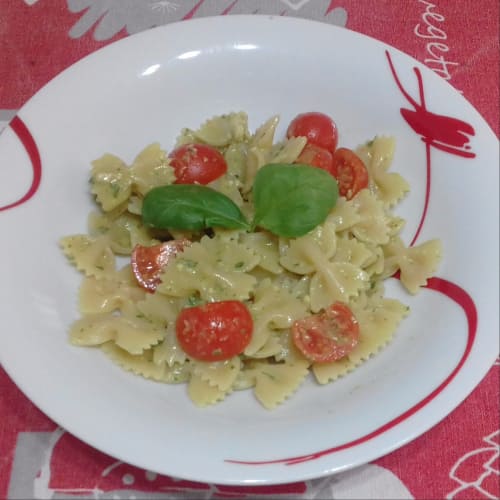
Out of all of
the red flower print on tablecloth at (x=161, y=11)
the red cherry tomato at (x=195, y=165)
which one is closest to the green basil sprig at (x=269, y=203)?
the red cherry tomato at (x=195, y=165)

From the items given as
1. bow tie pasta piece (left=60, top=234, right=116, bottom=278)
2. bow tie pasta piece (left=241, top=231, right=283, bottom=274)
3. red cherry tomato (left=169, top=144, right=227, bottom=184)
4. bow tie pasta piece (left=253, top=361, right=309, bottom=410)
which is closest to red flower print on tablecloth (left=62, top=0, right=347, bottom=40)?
red cherry tomato (left=169, top=144, right=227, bottom=184)

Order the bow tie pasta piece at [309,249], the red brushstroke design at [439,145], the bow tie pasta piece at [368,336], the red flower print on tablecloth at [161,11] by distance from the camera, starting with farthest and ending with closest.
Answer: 1. the red flower print on tablecloth at [161,11]
2. the bow tie pasta piece at [309,249]
3. the bow tie pasta piece at [368,336]
4. the red brushstroke design at [439,145]

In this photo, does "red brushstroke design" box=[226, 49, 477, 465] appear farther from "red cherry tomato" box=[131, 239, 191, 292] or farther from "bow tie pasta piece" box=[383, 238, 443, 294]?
"red cherry tomato" box=[131, 239, 191, 292]

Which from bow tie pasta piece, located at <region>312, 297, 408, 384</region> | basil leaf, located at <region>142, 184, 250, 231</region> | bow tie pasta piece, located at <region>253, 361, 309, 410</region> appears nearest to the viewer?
bow tie pasta piece, located at <region>253, 361, 309, 410</region>

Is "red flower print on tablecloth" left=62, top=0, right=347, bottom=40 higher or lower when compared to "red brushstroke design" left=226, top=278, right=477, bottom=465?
higher

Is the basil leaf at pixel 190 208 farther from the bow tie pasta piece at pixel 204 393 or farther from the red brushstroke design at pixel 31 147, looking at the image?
the bow tie pasta piece at pixel 204 393

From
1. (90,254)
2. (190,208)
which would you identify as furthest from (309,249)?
(90,254)
